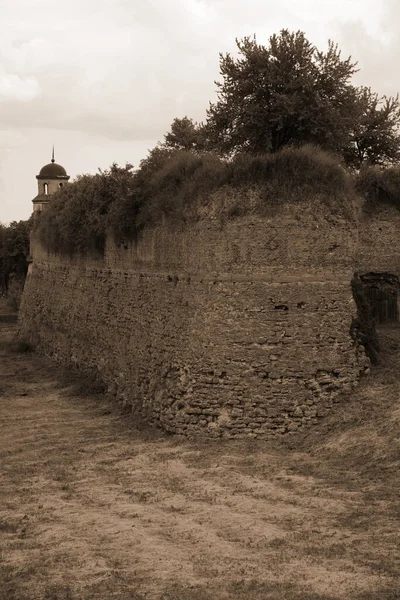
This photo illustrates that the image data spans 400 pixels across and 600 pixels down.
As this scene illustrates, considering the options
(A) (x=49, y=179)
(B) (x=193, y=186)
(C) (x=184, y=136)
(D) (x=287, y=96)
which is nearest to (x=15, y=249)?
(A) (x=49, y=179)

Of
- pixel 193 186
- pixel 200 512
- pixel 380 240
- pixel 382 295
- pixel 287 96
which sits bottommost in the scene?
pixel 200 512

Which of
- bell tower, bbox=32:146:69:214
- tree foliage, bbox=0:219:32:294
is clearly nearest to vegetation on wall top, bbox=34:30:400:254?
bell tower, bbox=32:146:69:214

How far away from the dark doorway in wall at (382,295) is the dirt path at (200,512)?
5.17 metres

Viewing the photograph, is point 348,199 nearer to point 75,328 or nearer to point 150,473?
point 150,473

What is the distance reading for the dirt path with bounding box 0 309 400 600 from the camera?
8469 millimetres

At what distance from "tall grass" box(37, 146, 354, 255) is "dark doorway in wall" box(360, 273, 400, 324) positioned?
4.91 meters

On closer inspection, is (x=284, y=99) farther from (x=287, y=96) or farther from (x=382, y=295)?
(x=382, y=295)

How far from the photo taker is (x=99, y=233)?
65.2 feet

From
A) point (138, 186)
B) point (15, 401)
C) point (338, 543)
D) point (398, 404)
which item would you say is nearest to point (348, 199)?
point (398, 404)

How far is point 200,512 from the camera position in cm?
1070

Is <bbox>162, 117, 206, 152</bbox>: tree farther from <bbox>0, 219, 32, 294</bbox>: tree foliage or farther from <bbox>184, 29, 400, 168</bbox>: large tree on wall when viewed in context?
<bbox>0, 219, 32, 294</bbox>: tree foliage

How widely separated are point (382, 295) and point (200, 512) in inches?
418

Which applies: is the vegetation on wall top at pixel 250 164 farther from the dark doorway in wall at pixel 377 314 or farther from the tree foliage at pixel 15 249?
the tree foliage at pixel 15 249

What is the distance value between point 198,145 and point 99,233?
7.90m
